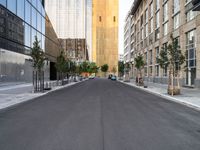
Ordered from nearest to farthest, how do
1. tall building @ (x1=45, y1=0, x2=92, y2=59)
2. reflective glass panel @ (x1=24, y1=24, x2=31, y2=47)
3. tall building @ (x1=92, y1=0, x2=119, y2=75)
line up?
reflective glass panel @ (x1=24, y1=24, x2=31, y2=47) → tall building @ (x1=45, y1=0, x2=92, y2=59) → tall building @ (x1=92, y1=0, x2=119, y2=75)

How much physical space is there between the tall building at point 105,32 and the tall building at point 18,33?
114695 mm

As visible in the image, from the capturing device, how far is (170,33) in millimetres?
42281

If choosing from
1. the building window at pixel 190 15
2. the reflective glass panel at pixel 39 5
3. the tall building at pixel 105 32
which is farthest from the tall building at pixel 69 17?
the building window at pixel 190 15

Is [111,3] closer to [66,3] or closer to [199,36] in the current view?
[66,3]

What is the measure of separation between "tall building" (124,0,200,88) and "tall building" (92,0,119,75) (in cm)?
8627

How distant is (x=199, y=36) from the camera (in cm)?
3466

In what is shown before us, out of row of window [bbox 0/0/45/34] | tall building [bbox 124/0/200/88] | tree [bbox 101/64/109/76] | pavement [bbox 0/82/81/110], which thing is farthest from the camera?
tree [bbox 101/64/109/76]

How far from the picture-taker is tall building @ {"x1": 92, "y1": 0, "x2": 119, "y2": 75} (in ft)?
550

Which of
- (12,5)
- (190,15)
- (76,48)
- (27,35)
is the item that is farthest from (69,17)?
(190,15)

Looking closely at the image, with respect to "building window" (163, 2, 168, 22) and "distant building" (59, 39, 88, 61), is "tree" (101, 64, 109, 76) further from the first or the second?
"building window" (163, 2, 168, 22)

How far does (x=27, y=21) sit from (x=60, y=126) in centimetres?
3580

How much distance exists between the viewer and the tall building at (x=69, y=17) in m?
137

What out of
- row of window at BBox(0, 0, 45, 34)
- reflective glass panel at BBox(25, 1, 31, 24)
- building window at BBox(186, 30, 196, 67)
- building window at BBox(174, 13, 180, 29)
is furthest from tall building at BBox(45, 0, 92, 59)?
building window at BBox(186, 30, 196, 67)

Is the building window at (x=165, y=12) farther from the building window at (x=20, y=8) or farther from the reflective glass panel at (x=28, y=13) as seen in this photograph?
the building window at (x=20, y=8)
